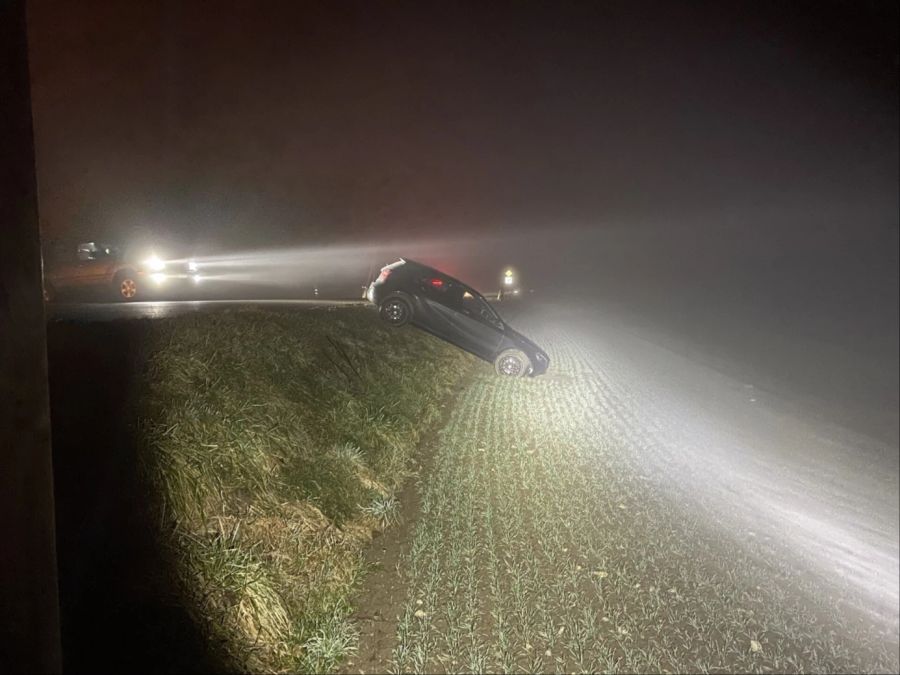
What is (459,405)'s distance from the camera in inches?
337

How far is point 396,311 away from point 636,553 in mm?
6697

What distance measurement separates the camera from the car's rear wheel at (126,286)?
12.7 metres

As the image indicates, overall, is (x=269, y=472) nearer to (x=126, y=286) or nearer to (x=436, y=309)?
(x=436, y=309)

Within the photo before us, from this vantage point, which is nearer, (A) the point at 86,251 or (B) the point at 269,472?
(B) the point at 269,472

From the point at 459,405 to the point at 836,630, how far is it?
5.70 meters

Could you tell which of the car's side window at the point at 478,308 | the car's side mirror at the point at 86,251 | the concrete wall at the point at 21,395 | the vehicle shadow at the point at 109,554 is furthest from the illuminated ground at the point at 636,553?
the car's side mirror at the point at 86,251

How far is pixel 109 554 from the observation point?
9.75 ft

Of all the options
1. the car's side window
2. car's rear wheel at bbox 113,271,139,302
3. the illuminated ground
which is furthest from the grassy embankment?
car's rear wheel at bbox 113,271,139,302

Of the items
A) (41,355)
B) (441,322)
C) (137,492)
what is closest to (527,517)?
(137,492)

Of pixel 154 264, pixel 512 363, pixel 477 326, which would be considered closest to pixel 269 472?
pixel 477 326

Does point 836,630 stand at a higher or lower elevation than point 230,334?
lower

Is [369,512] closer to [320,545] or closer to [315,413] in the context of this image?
[320,545]

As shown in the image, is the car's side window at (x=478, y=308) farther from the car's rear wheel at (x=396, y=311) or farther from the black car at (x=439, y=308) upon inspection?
the car's rear wheel at (x=396, y=311)

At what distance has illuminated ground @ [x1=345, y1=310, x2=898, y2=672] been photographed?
3268mm
